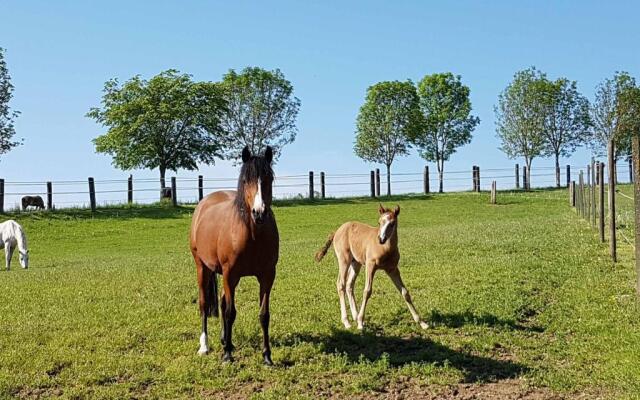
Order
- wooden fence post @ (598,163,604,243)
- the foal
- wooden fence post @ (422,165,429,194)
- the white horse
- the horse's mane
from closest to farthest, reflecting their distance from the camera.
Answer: the horse's mane, the foal, wooden fence post @ (598,163,604,243), the white horse, wooden fence post @ (422,165,429,194)

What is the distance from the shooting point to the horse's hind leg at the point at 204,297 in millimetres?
7648

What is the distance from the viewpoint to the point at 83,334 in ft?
Answer: 27.2

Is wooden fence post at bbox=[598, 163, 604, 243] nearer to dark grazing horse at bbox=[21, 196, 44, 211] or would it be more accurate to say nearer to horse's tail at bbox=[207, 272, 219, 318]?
horse's tail at bbox=[207, 272, 219, 318]

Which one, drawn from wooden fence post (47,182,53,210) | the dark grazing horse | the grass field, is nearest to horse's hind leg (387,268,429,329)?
the grass field

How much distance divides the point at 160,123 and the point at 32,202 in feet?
38.9

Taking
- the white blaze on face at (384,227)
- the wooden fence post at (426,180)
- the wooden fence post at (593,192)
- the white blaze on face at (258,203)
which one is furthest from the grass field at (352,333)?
the wooden fence post at (426,180)

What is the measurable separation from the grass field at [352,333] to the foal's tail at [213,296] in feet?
1.14

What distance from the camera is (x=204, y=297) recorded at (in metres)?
8.14

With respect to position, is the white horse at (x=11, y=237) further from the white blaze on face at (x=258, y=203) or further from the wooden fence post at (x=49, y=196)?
the white blaze on face at (x=258, y=203)

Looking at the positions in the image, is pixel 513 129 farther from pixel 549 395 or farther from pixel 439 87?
pixel 549 395

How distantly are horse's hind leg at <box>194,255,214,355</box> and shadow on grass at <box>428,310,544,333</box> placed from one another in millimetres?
3128

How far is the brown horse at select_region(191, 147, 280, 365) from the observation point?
6.78 metres

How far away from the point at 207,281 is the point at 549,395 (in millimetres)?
4608

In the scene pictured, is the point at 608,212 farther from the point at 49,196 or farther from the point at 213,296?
the point at 49,196
